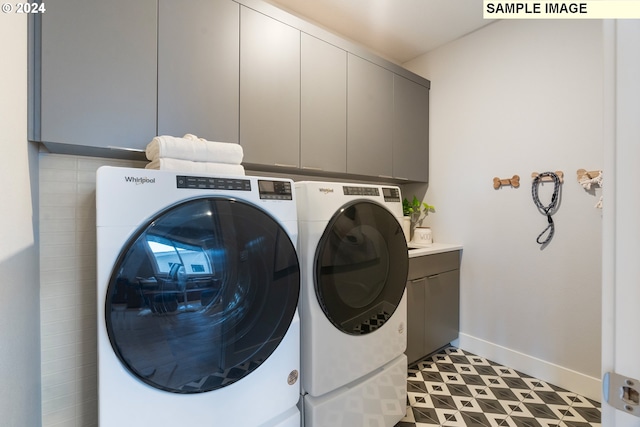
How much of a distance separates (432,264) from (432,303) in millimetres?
299

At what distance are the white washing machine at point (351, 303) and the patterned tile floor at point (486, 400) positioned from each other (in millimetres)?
339

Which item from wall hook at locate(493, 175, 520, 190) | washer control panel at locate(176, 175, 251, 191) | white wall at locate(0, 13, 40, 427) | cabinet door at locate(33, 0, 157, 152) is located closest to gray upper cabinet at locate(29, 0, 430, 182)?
cabinet door at locate(33, 0, 157, 152)

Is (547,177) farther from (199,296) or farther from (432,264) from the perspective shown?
(199,296)

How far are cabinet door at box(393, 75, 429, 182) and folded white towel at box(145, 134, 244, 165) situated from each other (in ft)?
4.98

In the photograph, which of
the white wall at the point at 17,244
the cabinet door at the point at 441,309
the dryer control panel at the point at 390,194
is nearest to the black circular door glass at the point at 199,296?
the white wall at the point at 17,244

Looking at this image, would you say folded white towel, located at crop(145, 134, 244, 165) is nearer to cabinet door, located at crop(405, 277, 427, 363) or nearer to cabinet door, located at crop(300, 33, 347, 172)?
cabinet door, located at crop(300, 33, 347, 172)

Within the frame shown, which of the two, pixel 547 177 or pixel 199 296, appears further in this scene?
pixel 547 177

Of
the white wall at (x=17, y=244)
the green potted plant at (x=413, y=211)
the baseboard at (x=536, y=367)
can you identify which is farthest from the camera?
the green potted plant at (x=413, y=211)

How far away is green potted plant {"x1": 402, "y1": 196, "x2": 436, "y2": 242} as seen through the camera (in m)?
2.57

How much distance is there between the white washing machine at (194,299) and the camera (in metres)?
0.74

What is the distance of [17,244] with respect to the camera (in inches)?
33.9

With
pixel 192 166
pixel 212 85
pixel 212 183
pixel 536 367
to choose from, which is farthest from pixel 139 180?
pixel 536 367

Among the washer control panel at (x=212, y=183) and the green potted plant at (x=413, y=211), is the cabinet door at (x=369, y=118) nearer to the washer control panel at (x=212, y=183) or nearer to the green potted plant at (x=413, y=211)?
the green potted plant at (x=413, y=211)

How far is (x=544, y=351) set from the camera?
76.6 inches
